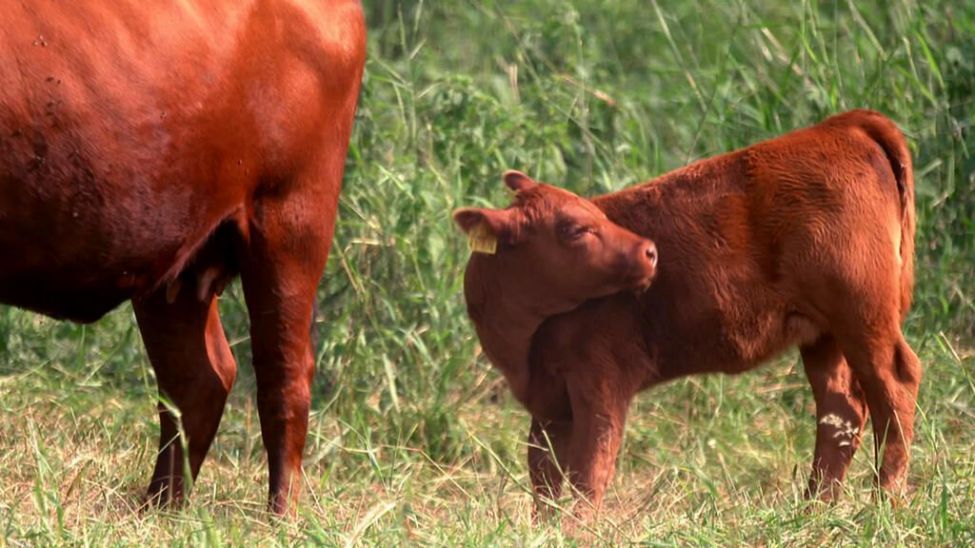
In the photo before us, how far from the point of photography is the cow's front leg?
15.5ft

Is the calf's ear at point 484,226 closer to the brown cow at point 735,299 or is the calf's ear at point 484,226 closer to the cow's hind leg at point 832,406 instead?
the brown cow at point 735,299

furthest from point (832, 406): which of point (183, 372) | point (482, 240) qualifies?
point (183, 372)

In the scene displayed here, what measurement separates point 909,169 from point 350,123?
→ 5.78 feet

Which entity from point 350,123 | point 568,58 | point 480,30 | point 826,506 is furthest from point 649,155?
point 826,506

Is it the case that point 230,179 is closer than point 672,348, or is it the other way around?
point 230,179

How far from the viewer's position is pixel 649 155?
7.22 metres

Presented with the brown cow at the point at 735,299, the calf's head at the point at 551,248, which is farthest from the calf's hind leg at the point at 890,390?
the calf's head at the point at 551,248

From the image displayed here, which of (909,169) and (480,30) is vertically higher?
(909,169)

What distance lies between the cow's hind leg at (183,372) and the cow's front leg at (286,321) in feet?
0.91

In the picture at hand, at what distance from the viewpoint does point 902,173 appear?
5262mm

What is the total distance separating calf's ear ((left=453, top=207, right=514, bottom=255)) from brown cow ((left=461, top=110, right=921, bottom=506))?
4 cm

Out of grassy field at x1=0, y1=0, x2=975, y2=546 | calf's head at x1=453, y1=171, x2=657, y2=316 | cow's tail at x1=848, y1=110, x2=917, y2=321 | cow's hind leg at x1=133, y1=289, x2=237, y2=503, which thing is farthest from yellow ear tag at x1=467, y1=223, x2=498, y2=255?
cow's tail at x1=848, y1=110, x2=917, y2=321

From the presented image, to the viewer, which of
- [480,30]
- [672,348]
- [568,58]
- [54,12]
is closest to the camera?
[54,12]

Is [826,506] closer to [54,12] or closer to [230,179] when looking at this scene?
[230,179]
